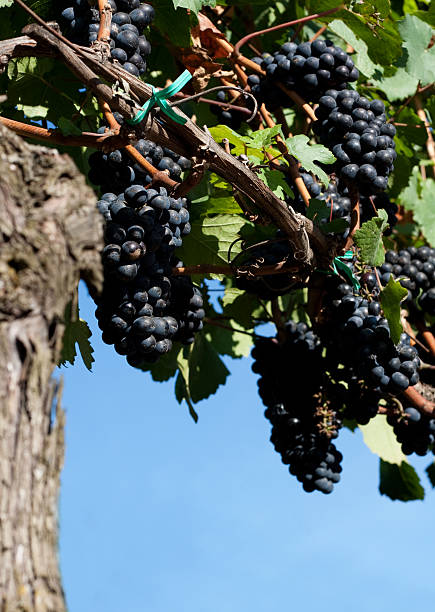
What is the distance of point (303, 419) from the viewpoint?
10.7 feet

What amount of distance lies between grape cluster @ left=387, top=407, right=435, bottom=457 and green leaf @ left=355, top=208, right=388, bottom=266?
61 cm

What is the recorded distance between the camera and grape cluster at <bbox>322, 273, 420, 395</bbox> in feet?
9.64

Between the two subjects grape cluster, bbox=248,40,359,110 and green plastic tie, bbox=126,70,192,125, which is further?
grape cluster, bbox=248,40,359,110

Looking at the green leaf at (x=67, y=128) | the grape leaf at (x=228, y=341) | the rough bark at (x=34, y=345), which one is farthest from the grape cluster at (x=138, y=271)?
the grape leaf at (x=228, y=341)

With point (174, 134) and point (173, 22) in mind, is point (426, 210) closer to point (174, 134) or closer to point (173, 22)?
point (173, 22)

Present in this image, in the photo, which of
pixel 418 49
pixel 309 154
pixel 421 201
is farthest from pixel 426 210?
pixel 309 154

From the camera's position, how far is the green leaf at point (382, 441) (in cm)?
401

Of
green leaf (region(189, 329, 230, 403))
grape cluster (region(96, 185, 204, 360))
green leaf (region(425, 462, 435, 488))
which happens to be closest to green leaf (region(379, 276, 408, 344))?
grape cluster (region(96, 185, 204, 360))

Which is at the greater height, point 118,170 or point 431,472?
point 118,170

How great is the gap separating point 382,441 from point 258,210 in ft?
Result: 5.41

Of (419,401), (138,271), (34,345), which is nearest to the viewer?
(34,345)

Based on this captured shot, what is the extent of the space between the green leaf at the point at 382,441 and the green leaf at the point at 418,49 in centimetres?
154

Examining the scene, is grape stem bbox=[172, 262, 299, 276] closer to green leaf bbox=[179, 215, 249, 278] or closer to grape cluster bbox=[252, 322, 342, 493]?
green leaf bbox=[179, 215, 249, 278]

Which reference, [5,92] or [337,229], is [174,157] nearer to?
[337,229]
